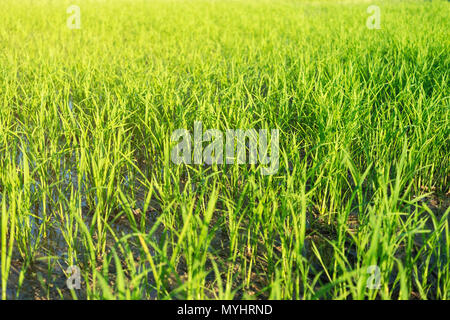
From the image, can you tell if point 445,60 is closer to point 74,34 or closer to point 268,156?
point 268,156

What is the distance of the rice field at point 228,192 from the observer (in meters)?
1.34

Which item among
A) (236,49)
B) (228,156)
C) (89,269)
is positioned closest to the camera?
(89,269)

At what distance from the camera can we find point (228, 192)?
188 cm

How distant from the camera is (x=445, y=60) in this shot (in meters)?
3.48

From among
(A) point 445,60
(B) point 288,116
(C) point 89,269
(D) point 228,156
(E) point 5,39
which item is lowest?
(C) point 89,269

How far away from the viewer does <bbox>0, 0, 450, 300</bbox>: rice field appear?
52.8 inches

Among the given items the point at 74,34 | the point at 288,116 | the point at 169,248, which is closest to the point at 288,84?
the point at 288,116

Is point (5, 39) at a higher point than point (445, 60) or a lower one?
higher
